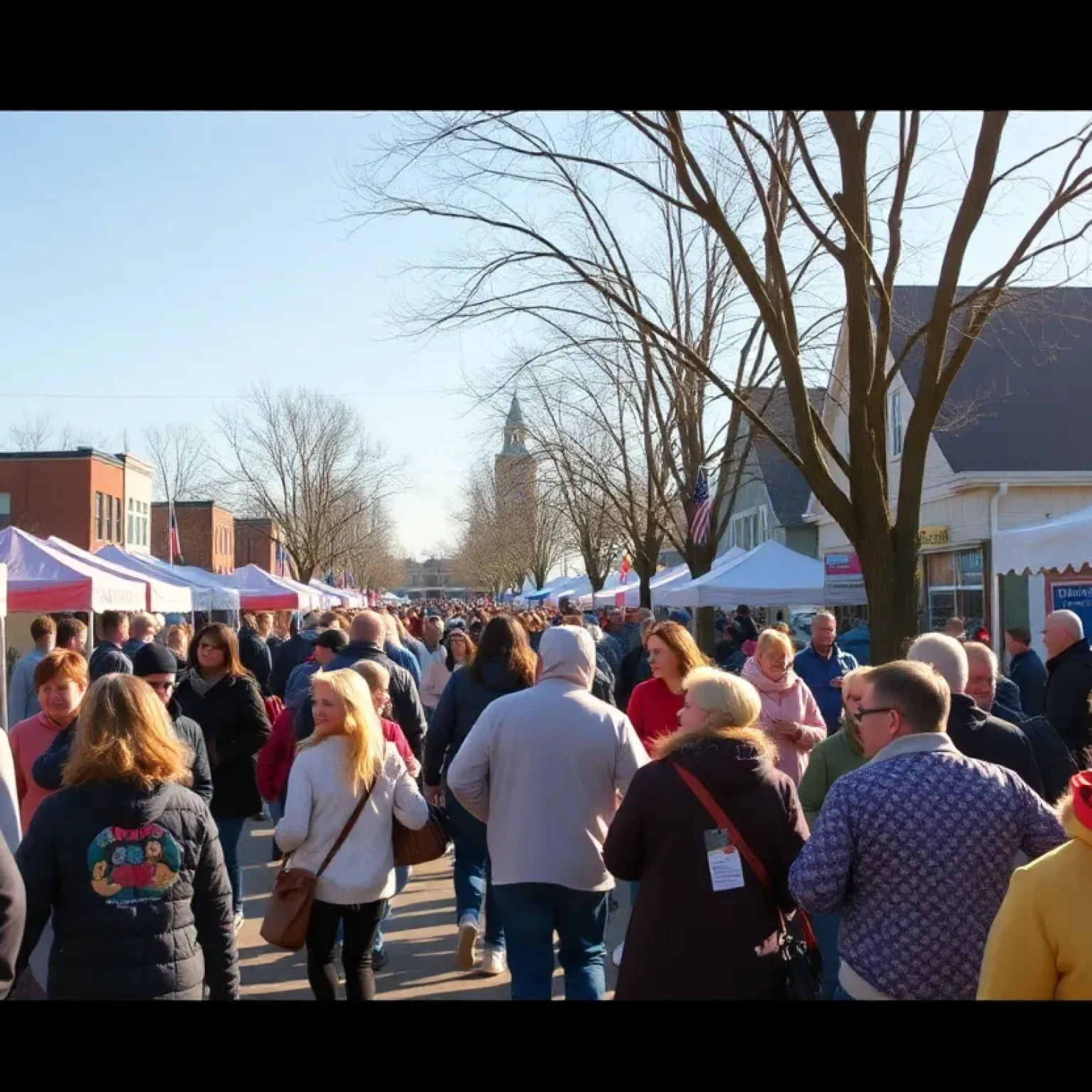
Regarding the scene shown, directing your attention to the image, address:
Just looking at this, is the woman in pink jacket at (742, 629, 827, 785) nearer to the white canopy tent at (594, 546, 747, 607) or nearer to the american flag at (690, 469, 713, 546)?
the white canopy tent at (594, 546, 747, 607)

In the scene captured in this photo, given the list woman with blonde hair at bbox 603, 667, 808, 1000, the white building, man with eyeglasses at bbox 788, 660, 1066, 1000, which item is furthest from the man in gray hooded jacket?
the white building

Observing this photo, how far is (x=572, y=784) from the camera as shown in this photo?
203 inches

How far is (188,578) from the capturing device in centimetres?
2302

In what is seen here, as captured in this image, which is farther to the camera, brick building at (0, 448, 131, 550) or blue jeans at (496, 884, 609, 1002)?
brick building at (0, 448, 131, 550)

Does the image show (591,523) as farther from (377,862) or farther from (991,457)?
(377,862)

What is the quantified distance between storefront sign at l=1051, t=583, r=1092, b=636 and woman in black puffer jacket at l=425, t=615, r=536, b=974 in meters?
9.14

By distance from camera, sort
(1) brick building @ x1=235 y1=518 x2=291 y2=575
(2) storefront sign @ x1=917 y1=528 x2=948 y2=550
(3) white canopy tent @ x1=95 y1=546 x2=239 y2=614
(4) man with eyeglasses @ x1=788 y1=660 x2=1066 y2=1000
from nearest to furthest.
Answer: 1. (4) man with eyeglasses @ x1=788 y1=660 x2=1066 y2=1000
2. (3) white canopy tent @ x1=95 y1=546 x2=239 y2=614
3. (2) storefront sign @ x1=917 y1=528 x2=948 y2=550
4. (1) brick building @ x1=235 y1=518 x2=291 y2=575

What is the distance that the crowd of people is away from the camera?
11.9 feet

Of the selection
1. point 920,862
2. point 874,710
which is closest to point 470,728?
point 874,710

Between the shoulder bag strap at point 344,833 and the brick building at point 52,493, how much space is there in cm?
4591

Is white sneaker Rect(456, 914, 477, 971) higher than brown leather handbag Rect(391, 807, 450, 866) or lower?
lower

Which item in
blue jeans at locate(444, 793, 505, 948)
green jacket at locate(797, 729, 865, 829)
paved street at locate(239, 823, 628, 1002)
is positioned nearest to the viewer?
green jacket at locate(797, 729, 865, 829)

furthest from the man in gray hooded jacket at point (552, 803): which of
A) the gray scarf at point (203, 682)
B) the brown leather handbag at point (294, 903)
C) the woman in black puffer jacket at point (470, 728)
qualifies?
the gray scarf at point (203, 682)

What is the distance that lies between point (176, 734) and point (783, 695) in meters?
3.52
